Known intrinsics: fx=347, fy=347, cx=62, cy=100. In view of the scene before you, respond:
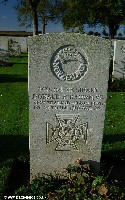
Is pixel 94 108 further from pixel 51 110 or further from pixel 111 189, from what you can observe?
pixel 111 189

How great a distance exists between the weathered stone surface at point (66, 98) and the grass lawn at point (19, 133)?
1.51 feet

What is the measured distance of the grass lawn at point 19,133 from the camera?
16.5 ft

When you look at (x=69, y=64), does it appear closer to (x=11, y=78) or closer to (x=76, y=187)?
(x=76, y=187)

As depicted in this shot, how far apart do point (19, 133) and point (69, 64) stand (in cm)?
289

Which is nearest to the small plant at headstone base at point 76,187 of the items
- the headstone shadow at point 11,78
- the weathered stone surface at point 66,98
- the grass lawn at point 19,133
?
the weathered stone surface at point 66,98

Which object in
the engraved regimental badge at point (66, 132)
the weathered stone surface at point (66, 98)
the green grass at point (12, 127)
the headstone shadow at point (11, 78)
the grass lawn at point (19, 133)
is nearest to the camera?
the weathered stone surface at point (66, 98)

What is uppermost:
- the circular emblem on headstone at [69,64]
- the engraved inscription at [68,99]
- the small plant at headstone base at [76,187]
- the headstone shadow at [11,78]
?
the circular emblem on headstone at [69,64]

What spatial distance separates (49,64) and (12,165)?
6.03 feet

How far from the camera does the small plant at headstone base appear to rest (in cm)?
408

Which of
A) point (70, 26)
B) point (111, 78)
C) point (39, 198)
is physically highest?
point (70, 26)

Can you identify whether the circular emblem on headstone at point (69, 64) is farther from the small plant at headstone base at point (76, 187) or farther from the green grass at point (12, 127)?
the green grass at point (12, 127)

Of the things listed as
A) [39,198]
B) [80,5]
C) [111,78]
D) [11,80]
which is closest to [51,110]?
[39,198]

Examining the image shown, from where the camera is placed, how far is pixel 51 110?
4.42 metres

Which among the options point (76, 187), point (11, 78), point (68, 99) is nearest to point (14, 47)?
point (11, 78)
